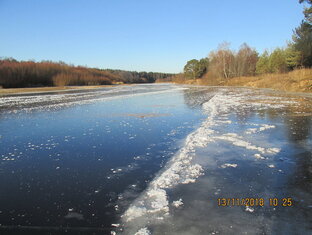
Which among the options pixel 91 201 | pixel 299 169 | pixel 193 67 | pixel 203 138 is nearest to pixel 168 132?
pixel 203 138

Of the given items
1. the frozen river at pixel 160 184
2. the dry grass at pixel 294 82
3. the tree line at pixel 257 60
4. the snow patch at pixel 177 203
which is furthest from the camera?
the tree line at pixel 257 60

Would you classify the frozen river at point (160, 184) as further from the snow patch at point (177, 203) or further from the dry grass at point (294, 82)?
the dry grass at point (294, 82)

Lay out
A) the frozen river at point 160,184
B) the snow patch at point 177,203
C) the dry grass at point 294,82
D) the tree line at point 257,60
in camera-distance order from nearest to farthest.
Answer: the frozen river at point 160,184, the snow patch at point 177,203, the dry grass at point 294,82, the tree line at point 257,60

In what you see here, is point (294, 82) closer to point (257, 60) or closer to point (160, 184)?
point (160, 184)

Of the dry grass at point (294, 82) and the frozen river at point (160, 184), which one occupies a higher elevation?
the dry grass at point (294, 82)

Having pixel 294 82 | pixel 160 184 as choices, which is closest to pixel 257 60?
pixel 294 82

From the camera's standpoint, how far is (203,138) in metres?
7.07

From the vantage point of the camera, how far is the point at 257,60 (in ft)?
250

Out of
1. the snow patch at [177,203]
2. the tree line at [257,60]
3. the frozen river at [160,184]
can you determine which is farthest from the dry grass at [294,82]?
the snow patch at [177,203]

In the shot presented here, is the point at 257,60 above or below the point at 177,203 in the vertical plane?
above

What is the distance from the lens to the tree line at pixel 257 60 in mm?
35156

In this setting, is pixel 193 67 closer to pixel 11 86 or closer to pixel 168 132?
pixel 11 86

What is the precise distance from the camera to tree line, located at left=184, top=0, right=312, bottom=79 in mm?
35156

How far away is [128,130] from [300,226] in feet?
21.9
